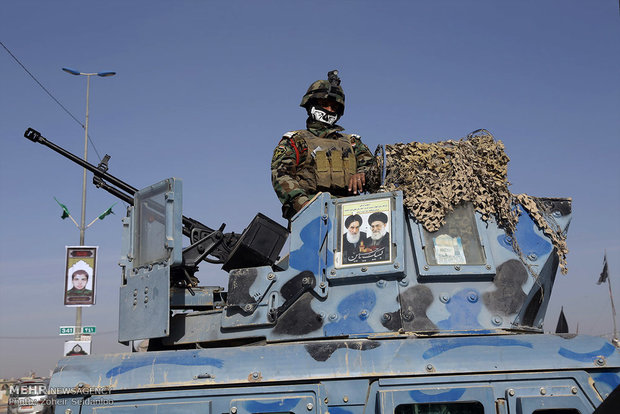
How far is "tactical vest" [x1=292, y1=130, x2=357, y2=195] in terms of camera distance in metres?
7.20

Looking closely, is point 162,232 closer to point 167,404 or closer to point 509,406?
point 167,404

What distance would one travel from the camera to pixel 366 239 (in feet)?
19.1

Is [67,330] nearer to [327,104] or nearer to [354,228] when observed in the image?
[327,104]

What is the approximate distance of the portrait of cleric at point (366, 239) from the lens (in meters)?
5.73

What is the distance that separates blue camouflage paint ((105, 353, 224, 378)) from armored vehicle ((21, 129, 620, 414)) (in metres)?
0.01

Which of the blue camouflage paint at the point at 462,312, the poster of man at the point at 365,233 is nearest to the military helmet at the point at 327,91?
the poster of man at the point at 365,233

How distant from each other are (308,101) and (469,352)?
387cm

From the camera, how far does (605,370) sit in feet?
15.8

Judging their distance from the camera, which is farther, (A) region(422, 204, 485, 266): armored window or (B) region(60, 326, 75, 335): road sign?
(B) region(60, 326, 75, 335): road sign

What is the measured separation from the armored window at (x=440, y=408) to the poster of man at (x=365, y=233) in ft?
4.25

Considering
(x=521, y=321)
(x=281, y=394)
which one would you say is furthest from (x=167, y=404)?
(x=521, y=321)

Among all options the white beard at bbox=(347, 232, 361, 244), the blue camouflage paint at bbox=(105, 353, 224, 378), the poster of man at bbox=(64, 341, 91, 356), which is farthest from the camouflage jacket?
the poster of man at bbox=(64, 341, 91, 356)

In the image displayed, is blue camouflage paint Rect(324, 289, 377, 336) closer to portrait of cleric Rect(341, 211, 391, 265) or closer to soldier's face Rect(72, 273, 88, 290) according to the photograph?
portrait of cleric Rect(341, 211, 391, 265)

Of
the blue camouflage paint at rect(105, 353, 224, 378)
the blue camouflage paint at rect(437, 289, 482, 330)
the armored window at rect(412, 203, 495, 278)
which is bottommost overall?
the blue camouflage paint at rect(105, 353, 224, 378)
